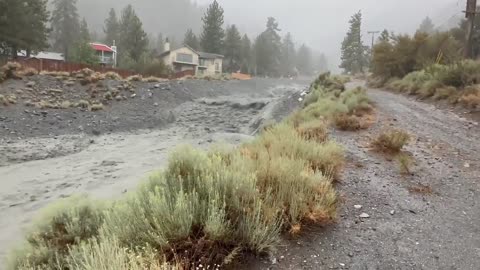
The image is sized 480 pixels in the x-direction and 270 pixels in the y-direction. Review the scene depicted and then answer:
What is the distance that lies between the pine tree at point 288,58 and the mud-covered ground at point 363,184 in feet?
288

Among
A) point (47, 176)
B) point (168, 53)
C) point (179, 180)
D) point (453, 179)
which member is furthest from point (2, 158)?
point (168, 53)

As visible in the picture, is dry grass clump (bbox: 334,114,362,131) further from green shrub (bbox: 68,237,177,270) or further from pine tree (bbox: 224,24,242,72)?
pine tree (bbox: 224,24,242,72)

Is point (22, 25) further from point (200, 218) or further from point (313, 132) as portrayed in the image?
point (200, 218)

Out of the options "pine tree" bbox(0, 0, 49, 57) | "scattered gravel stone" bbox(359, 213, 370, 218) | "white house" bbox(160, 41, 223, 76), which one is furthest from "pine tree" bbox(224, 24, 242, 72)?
"scattered gravel stone" bbox(359, 213, 370, 218)

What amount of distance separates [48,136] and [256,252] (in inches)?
690

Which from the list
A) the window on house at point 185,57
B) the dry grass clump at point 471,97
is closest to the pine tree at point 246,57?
the window on house at point 185,57

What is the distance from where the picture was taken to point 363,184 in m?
6.13

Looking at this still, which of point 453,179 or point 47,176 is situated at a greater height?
point 453,179

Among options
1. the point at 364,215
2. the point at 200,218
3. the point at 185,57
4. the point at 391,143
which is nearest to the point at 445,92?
the point at 391,143

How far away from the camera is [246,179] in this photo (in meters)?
4.22

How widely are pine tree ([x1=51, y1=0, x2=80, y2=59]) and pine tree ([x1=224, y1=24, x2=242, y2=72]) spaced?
91.7 feet

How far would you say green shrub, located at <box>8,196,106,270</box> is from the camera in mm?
3848

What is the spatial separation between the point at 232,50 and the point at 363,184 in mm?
70618

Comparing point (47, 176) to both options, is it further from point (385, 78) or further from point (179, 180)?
point (385, 78)
